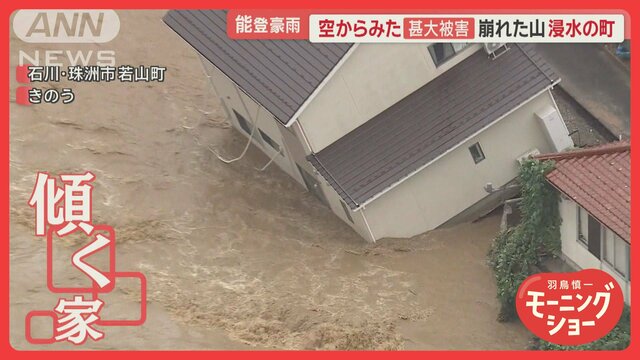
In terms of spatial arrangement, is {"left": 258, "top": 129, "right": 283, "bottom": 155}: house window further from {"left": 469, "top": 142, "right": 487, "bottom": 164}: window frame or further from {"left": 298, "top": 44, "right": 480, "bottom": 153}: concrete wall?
{"left": 469, "top": 142, "right": 487, "bottom": 164}: window frame

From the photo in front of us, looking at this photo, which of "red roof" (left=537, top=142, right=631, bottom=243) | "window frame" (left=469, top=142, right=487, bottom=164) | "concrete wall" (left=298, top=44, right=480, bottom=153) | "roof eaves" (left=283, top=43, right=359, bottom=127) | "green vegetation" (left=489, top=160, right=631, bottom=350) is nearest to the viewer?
"red roof" (left=537, top=142, right=631, bottom=243)

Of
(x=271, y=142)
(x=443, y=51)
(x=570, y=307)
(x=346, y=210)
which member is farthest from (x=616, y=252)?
(x=271, y=142)

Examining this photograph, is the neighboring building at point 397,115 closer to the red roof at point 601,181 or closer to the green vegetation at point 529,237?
the green vegetation at point 529,237

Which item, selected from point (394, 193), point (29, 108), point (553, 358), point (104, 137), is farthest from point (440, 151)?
point (29, 108)

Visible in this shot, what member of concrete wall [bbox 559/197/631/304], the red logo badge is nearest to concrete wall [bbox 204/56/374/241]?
concrete wall [bbox 559/197/631/304]

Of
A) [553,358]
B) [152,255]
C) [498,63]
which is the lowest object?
[553,358]

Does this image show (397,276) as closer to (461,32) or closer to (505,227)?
(505,227)

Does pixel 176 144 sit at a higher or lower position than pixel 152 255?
higher
